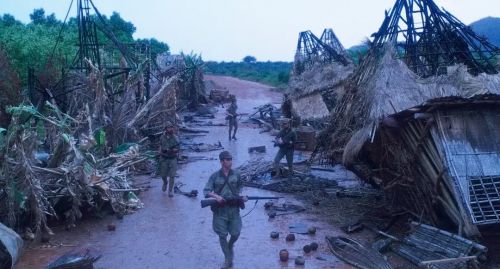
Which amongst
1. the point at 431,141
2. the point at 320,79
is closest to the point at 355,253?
the point at 431,141

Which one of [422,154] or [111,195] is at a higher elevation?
[422,154]

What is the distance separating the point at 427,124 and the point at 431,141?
13.3 inches

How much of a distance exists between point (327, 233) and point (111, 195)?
13.7 feet

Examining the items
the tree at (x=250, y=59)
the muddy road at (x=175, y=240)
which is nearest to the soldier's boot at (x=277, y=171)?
the muddy road at (x=175, y=240)

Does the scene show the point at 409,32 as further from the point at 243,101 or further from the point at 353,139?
the point at 243,101

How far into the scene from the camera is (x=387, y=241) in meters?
8.89

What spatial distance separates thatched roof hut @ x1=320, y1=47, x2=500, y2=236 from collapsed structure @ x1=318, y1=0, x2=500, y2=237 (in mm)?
16

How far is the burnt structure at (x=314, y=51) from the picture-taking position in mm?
27562

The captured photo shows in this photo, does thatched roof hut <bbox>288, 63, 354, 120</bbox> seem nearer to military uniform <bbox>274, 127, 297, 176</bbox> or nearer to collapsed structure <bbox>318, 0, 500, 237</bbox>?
military uniform <bbox>274, 127, 297, 176</bbox>

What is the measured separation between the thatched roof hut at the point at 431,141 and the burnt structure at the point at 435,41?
1777mm

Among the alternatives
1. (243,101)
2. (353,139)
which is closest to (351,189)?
(353,139)

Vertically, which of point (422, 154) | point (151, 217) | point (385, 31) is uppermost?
point (385, 31)

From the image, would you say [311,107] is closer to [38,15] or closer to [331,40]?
[331,40]

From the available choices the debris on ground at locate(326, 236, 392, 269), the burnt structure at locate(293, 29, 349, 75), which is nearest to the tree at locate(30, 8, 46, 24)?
the burnt structure at locate(293, 29, 349, 75)
